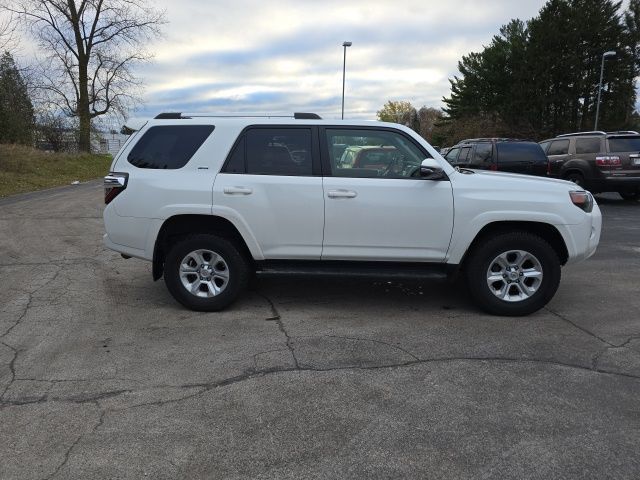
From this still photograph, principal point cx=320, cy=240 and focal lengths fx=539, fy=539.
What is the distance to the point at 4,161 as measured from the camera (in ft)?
69.8

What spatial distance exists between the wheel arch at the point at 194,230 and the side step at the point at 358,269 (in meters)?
0.30

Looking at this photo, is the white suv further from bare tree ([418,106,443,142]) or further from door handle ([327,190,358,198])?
bare tree ([418,106,443,142])

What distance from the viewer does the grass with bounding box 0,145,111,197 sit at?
19.0 meters

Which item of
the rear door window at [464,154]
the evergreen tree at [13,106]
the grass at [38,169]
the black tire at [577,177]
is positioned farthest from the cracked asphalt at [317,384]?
the evergreen tree at [13,106]

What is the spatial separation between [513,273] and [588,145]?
10.2 m

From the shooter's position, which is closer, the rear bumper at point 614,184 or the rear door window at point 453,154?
the rear bumper at point 614,184

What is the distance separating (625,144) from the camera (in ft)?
42.7

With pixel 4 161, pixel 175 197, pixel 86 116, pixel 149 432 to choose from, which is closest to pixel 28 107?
pixel 86 116

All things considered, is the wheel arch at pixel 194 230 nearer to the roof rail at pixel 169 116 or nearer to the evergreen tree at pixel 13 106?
the roof rail at pixel 169 116

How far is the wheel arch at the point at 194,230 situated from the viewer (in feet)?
17.2

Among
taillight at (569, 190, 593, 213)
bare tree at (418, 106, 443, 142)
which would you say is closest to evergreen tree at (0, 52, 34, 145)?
taillight at (569, 190, 593, 213)

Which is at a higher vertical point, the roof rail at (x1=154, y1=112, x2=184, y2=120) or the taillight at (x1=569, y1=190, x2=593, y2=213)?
the roof rail at (x1=154, y1=112, x2=184, y2=120)

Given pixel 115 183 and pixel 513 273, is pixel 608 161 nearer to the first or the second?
pixel 513 273

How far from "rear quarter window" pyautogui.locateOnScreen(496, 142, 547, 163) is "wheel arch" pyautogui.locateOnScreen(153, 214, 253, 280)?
29.7 feet
